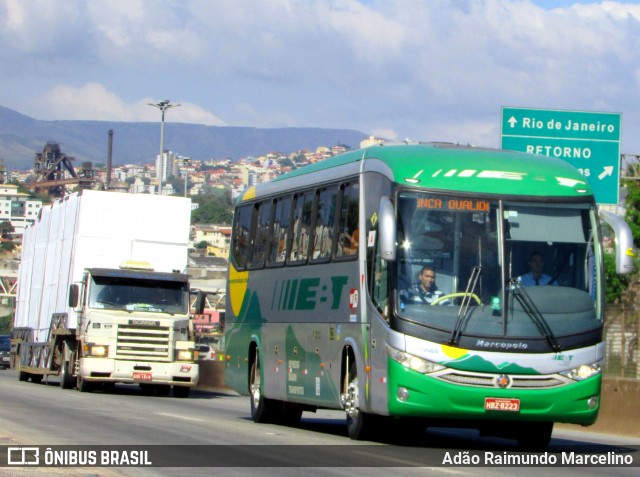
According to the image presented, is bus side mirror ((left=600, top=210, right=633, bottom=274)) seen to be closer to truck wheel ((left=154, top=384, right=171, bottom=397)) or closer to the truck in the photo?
the truck

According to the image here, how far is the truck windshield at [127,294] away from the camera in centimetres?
3106

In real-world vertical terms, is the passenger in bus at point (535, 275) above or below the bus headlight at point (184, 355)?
above

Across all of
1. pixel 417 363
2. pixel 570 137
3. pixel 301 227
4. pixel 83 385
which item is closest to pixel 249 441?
pixel 417 363

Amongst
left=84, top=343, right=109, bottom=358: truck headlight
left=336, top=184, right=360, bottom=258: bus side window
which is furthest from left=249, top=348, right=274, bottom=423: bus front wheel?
left=84, top=343, right=109, bottom=358: truck headlight

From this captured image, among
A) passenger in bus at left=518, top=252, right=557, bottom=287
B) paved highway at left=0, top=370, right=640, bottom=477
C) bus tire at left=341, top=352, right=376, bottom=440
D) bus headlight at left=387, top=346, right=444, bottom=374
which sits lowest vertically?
paved highway at left=0, top=370, right=640, bottom=477

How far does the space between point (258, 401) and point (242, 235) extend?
294 centimetres

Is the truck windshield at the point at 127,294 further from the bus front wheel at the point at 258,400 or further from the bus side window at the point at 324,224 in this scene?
the bus side window at the point at 324,224

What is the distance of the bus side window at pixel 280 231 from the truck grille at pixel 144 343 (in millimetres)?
Result: 11140

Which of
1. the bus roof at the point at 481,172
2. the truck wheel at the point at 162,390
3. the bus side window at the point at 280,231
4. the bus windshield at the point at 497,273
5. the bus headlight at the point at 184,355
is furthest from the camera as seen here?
the truck wheel at the point at 162,390

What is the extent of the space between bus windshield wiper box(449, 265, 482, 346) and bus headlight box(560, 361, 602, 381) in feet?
4.08

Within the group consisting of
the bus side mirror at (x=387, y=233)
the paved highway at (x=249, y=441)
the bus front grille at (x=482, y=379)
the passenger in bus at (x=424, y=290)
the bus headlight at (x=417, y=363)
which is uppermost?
the bus side mirror at (x=387, y=233)

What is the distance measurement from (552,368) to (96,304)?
1774 centimetres

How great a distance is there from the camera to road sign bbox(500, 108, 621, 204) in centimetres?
2780

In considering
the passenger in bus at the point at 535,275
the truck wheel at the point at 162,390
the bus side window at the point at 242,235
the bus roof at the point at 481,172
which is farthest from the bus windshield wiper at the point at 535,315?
the truck wheel at the point at 162,390
